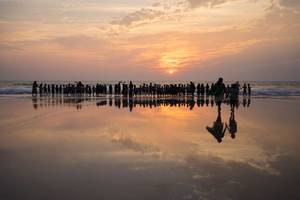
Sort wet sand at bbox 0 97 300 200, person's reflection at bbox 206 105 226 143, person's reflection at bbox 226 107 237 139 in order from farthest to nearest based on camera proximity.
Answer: person's reflection at bbox 226 107 237 139, person's reflection at bbox 206 105 226 143, wet sand at bbox 0 97 300 200

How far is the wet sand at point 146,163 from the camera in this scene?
8.31 meters

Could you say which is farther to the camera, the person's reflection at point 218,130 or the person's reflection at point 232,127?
→ the person's reflection at point 232,127

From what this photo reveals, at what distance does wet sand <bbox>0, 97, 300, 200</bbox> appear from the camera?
8.31m

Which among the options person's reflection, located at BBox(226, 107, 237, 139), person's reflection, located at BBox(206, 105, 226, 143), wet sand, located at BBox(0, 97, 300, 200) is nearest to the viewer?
wet sand, located at BBox(0, 97, 300, 200)

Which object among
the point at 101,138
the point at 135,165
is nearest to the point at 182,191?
the point at 135,165

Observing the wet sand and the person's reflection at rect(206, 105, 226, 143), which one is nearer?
the wet sand

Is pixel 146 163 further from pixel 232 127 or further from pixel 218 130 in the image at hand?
pixel 232 127

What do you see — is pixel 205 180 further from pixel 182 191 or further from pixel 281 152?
pixel 281 152

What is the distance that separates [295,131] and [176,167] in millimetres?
9397

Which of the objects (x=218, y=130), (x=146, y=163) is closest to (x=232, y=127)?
(x=218, y=130)

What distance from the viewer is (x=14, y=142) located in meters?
14.9

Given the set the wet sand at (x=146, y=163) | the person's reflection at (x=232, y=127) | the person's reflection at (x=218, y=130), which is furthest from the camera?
the person's reflection at (x=232, y=127)

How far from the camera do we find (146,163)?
11.0 meters

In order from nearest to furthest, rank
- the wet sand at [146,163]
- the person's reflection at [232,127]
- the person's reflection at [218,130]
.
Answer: the wet sand at [146,163], the person's reflection at [218,130], the person's reflection at [232,127]
